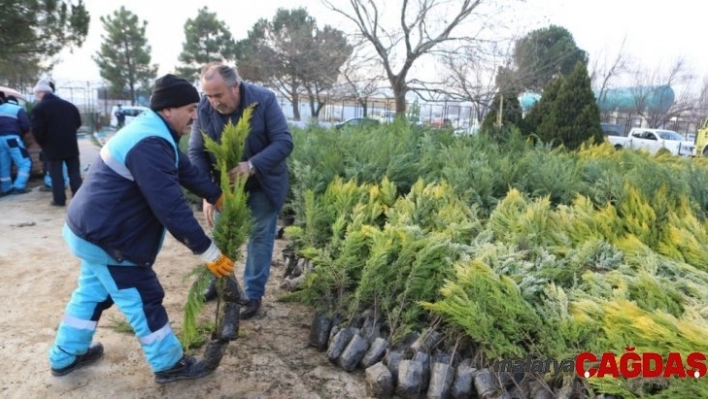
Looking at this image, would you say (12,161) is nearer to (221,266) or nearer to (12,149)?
(12,149)

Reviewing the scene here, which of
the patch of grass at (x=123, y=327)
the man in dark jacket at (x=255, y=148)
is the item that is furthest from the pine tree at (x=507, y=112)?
the patch of grass at (x=123, y=327)

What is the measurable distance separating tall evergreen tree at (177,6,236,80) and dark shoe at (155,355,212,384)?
36703 millimetres

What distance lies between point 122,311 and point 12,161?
6.58m

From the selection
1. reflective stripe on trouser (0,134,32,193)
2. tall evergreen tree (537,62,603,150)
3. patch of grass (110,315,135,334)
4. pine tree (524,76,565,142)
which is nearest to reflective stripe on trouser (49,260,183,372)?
patch of grass (110,315,135,334)

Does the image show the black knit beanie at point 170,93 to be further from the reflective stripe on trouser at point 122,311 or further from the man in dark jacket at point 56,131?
the man in dark jacket at point 56,131

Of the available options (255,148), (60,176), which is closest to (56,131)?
(60,176)

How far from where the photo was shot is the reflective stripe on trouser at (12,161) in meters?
7.30

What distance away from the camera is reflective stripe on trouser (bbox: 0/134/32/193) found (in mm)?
7297

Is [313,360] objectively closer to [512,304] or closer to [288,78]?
[512,304]

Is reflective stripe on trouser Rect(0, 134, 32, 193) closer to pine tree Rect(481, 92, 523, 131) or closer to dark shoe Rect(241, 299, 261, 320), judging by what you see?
dark shoe Rect(241, 299, 261, 320)

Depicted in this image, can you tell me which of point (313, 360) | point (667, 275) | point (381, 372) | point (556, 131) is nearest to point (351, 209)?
point (313, 360)

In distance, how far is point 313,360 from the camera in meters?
2.92

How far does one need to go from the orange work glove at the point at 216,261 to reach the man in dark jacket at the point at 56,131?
A: 5330mm

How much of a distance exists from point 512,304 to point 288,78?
28515 mm
